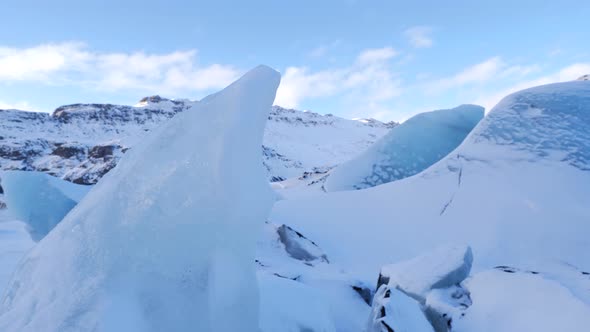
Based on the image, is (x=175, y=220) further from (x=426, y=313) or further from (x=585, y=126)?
(x=585, y=126)

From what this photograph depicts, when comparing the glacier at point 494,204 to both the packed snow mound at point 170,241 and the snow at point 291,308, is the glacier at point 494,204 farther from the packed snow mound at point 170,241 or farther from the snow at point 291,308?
the packed snow mound at point 170,241

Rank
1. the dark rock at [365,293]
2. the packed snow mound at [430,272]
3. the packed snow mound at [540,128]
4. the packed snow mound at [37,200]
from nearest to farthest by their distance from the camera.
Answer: the packed snow mound at [430,272] < the dark rock at [365,293] < the packed snow mound at [37,200] < the packed snow mound at [540,128]

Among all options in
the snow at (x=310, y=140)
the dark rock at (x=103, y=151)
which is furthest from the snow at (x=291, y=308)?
the snow at (x=310, y=140)

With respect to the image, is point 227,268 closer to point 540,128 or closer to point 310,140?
point 540,128

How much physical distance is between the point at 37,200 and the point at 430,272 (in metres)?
6.10

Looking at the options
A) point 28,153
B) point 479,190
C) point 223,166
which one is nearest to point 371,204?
point 479,190

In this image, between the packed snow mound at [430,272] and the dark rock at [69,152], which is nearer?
the packed snow mound at [430,272]

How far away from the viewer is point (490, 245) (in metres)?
5.13

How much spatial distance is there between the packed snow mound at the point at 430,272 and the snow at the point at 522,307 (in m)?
0.25

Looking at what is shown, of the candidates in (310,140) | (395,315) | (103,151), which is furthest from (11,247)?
(310,140)

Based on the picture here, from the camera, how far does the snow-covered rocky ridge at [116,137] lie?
29125 mm

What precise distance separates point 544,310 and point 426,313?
0.84 metres

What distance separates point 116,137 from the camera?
147 ft

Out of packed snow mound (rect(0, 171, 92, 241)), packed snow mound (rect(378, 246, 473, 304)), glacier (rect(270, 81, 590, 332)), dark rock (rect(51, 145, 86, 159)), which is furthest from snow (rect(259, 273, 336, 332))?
dark rock (rect(51, 145, 86, 159))
